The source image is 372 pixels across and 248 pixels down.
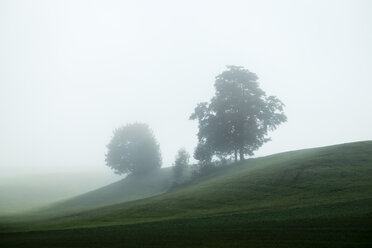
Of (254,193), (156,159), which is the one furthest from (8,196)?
(254,193)

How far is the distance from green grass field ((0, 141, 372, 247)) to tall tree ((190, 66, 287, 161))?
14692 millimetres

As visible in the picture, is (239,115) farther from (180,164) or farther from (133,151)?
(133,151)

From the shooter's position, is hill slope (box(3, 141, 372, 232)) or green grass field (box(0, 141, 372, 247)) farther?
hill slope (box(3, 141, 372, 232))

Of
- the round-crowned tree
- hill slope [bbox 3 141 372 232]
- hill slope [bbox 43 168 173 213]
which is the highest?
the round-crowned tree

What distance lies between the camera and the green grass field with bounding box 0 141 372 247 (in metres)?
17.6

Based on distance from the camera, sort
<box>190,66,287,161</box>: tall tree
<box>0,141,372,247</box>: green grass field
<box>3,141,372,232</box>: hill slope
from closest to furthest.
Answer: <box>0,141,372,247</box>: green grass field < <box>3,141,372,232</box>: hill slope < <box>190,66,287,161</box>: tall tree

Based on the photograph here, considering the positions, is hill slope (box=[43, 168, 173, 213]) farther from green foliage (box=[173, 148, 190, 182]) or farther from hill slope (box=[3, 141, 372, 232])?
hill slope (box=[3, 141, 372, 232])

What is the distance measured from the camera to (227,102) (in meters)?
58.7

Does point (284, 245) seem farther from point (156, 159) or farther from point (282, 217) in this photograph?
point (156, 159)

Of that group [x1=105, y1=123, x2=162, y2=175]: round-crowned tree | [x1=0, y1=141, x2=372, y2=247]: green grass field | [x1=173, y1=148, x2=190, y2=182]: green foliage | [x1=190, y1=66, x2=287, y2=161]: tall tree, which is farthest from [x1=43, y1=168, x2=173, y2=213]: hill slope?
[x1=0, y1=141, x2=372, y2=247]: green grass field

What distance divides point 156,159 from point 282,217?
2457 inches

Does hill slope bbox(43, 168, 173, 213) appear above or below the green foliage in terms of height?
below

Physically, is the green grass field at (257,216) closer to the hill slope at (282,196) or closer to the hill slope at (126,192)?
the hill slope at (282,196)

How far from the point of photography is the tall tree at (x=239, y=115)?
5775 cm
